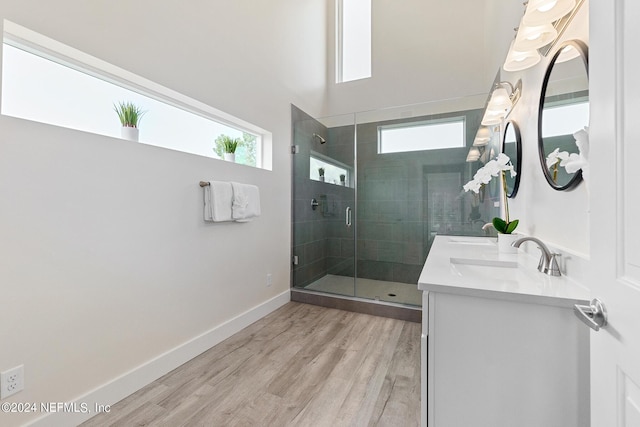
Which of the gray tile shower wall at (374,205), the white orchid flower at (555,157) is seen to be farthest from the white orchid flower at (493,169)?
the gray tile shower wall at (374,205)

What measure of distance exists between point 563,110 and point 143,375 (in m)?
2.54

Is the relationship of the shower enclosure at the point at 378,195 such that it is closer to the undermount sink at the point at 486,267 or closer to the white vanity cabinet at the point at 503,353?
the undermount sink at the point at 486,267

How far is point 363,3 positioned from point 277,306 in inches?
172

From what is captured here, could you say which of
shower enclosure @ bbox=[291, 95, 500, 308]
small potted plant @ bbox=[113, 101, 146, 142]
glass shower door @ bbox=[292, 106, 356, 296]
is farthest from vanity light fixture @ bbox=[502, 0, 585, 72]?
glass shower door @ bbox=[292, 106, 356, 296]

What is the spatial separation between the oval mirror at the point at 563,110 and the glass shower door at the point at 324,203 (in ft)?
7.16

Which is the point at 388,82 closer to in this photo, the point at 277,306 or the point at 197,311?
the point at 277,306

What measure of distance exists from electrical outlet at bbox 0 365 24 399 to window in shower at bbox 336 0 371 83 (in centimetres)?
425

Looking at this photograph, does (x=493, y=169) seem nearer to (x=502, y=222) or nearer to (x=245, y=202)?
(x=502, y=222)

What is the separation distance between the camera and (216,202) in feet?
6.70

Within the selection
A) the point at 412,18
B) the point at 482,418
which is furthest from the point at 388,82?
the point at 482,418

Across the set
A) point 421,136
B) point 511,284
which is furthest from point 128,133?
point 421,136

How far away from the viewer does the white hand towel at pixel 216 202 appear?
202 centimetres

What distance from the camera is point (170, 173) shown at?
1.79 metres

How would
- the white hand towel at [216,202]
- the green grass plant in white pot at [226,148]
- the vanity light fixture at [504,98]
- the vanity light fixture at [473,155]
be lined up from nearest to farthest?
1. the vanity light fixture at [504,98]
2. the white hand towel at [216,202]
3. the green grass plant in white pot at [226,148]
4. the vanity light fixture at [473,155]
